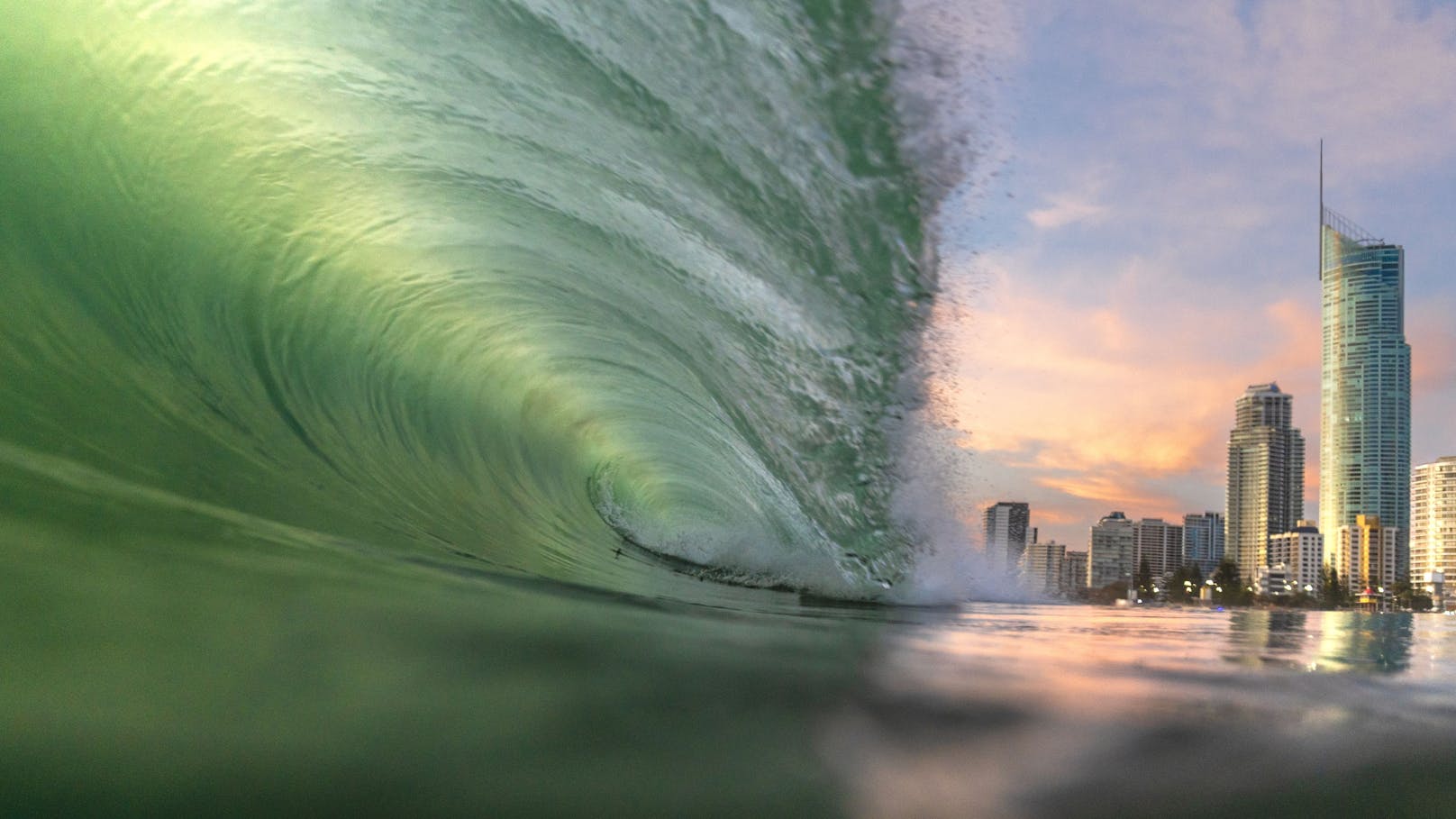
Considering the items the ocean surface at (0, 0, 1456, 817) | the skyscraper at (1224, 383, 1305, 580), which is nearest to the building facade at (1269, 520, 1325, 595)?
the skyscraper at (1224, 383, 1305, 580)

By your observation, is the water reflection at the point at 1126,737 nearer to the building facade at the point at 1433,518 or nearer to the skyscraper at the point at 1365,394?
the building facade at the point at 1433,518

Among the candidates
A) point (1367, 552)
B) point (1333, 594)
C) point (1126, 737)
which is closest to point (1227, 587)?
point (1333, 594)

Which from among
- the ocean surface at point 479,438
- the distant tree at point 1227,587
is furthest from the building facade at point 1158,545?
the ocean surface at point 479,438

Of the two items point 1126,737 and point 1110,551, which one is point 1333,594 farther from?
point 1126,737

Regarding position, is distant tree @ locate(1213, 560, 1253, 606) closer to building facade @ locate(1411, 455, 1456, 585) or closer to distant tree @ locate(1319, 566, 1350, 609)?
distant tree @ locate(1319, 566, 1350, 609)

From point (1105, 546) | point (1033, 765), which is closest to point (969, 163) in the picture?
point (1033, 765)

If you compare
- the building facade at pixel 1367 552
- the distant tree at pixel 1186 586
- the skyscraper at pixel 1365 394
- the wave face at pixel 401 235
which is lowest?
the distant tree at pixel 1186 586
